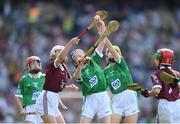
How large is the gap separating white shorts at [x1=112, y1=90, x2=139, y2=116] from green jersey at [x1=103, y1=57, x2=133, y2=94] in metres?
0.10

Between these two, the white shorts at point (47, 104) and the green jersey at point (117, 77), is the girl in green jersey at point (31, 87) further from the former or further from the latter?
the green jersey at point (117, 77)

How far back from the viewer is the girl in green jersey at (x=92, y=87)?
15039 mm

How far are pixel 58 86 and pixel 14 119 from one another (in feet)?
19.4

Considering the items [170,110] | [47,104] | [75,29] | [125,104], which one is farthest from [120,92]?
[75,29]

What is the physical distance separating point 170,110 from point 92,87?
1422mm

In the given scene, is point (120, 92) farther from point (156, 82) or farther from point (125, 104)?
point (156, 82)

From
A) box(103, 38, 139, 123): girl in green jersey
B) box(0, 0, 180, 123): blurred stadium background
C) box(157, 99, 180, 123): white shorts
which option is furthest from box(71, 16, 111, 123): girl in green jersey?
box(0, 0, 180, 123): blurred stadium background

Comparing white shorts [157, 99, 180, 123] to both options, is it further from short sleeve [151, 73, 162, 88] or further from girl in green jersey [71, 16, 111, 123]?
girl in green jersey [71, 16, 111, 123]

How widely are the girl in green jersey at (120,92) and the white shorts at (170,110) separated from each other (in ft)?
3.72

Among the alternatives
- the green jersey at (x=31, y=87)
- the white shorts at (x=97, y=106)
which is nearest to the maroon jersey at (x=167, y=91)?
the white shorts at (x=97, y=106)

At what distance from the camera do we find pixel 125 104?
15.6 m

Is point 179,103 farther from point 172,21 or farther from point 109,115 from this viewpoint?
point 172,21

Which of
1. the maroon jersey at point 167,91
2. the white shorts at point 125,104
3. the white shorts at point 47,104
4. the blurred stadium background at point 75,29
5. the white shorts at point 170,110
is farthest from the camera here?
the blurred stadium background at point 75,29

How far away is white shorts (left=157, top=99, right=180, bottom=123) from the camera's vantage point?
1446 cm
